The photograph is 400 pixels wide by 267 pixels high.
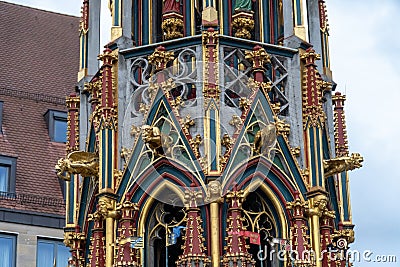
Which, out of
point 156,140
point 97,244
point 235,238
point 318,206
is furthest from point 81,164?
point 318,206

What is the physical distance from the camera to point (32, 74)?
45375 mm

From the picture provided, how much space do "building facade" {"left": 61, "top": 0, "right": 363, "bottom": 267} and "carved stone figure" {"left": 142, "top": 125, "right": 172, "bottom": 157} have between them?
0.02 meters

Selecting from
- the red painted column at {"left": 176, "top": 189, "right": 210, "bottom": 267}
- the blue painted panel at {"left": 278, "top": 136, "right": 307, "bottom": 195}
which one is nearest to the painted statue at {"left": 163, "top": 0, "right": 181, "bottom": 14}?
the blue painted panel at {"left": 278, "top": 136, "right": 307, "bottom": 195}

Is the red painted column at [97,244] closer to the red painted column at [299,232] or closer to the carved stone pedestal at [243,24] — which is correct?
the red painted column at [299,232]

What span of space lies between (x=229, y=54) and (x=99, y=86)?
2.97 metres

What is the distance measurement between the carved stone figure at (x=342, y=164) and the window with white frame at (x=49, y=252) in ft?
28.1

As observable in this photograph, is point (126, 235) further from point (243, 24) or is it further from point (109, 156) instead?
point (243, 24)

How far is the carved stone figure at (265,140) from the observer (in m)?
34.3

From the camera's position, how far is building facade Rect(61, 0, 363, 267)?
3362cm

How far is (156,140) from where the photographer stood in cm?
3409

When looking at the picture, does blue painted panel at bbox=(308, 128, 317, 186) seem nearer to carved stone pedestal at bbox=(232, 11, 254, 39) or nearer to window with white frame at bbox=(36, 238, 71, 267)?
carved stone pedestal at bbox=(232, 11, 254, 39)

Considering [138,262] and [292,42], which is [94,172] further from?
[292,42]

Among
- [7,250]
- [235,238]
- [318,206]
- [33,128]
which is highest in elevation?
[33,128]

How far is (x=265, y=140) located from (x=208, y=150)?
130cm
